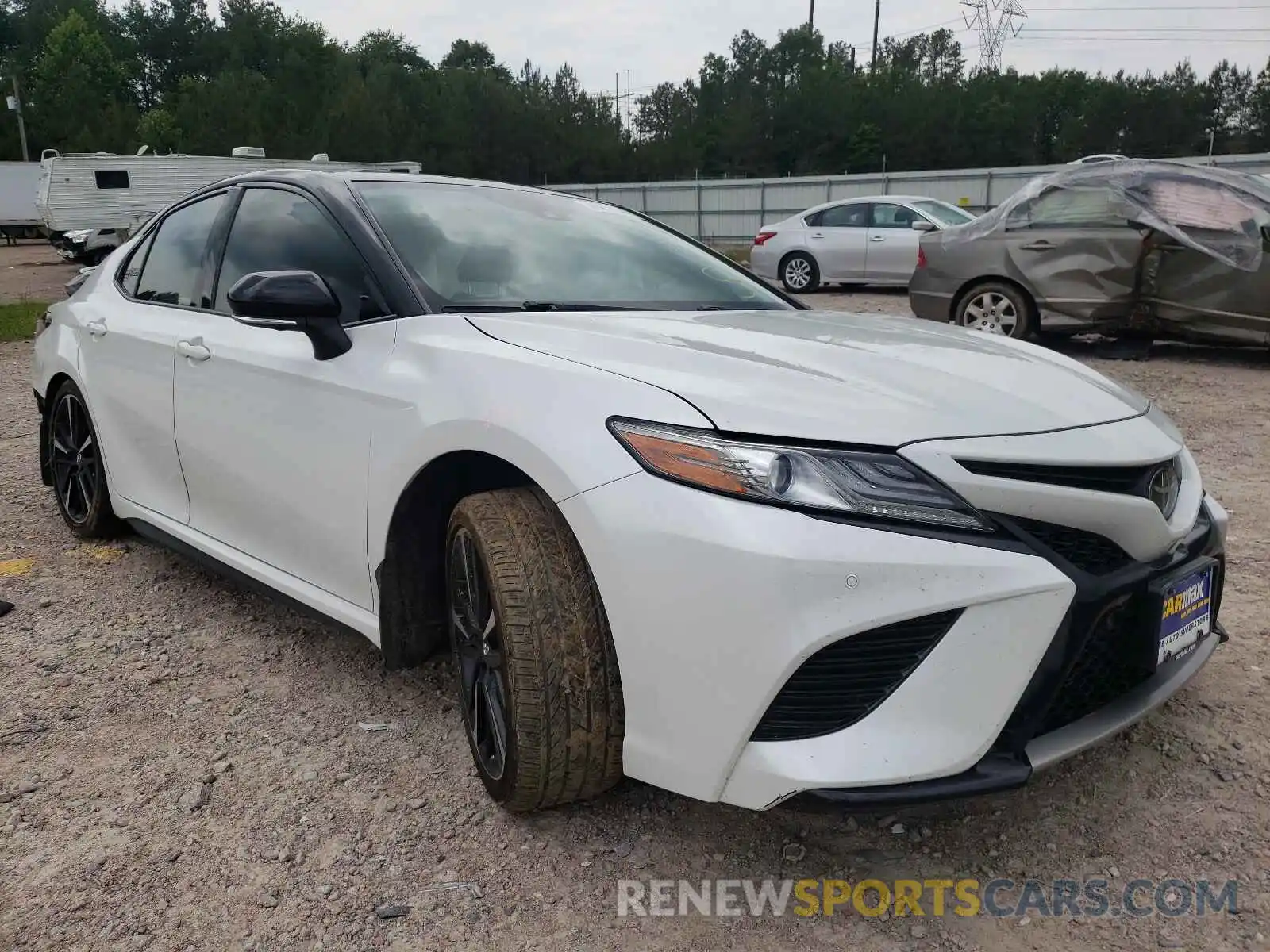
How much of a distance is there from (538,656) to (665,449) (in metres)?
0.50

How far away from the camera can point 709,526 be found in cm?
170

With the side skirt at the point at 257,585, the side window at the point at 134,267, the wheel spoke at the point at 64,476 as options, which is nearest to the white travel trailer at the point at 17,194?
the wheel spoke at the point at 64,476

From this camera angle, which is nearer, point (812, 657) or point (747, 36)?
point (812, 657)

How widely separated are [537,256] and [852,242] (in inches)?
480

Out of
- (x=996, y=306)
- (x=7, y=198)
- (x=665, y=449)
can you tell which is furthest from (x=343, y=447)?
(x=7, y=198)

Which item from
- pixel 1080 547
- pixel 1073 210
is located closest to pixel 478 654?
pixel 1080 547

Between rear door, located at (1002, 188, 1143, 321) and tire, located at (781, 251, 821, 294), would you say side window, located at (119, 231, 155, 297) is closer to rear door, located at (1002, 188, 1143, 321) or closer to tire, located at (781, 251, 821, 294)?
rear door, located at (1002, 188, 1143, 321)

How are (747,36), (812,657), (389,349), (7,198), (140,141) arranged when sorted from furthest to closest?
(747,36), (140,141), (7,198), (389,349), (812,657)

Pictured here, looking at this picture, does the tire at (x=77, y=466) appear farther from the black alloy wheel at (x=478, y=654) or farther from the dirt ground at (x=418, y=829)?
the black alloy wheel at (x=478, y=654)

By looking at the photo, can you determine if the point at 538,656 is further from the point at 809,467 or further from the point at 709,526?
the point at 809,467

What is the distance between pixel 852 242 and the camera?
559 inches

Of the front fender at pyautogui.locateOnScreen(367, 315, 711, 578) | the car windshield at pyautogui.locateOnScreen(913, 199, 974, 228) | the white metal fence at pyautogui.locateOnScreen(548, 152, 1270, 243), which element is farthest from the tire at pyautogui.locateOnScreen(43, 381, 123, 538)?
the white metal fence at pyautogui.locateOnScreen(548, 152, 1270, 243)

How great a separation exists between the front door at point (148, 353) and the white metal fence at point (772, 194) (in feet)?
65.1

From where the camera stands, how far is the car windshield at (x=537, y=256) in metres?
2.58
